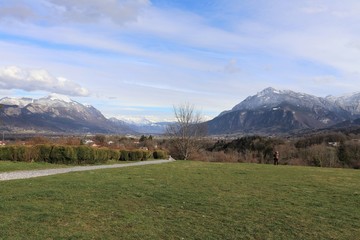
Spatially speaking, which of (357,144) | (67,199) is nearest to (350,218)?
(67,199)

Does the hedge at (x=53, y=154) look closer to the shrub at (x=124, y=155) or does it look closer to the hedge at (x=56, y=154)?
the hedge at (x=56, y=154)

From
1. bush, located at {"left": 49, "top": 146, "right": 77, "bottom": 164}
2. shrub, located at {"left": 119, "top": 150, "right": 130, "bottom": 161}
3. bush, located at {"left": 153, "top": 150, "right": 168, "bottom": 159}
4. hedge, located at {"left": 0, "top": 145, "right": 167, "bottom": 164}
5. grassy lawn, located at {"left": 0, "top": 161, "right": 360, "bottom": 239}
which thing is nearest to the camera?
grassy lawn, located at {"left": 0, "top": 161, "right": 360, "bottom": 239}

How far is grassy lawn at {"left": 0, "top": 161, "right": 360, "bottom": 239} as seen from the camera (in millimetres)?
7312

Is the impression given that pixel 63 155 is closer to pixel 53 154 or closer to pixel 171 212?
pixel 53 154

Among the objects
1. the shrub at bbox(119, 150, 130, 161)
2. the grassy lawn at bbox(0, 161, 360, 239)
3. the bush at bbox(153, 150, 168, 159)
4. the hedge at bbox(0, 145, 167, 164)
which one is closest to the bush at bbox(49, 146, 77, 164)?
the hedge at bbox(0, 145, 167, 164)

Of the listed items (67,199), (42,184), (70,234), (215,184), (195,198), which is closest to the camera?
(70,234)

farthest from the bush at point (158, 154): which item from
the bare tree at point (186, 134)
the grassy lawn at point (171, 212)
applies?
the grassy lawn at point (171, 212)

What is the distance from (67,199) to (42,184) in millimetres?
3498

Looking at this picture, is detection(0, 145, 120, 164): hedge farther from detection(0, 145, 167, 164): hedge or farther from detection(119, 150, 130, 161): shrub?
detection(119, 150, 130, 161): shrub

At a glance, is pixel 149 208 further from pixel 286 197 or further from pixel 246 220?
pixel 286 197

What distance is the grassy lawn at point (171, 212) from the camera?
731 centimetres

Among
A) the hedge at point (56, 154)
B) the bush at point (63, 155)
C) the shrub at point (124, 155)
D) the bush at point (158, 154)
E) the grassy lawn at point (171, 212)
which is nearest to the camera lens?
the grassy lawn at point (171, 212)

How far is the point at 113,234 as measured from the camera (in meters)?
7.07

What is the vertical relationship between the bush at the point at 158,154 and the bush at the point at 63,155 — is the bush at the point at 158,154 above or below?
below
